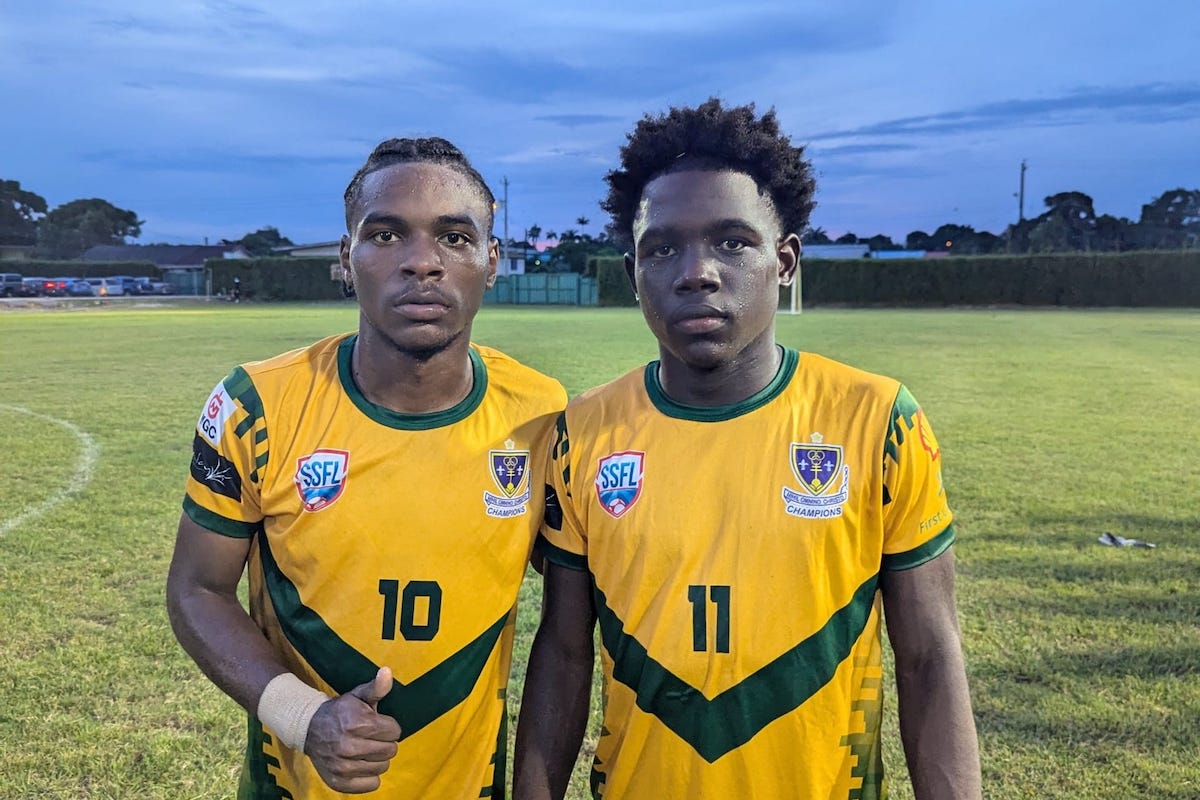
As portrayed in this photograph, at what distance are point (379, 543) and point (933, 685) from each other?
124cm

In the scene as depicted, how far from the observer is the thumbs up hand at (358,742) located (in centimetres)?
181

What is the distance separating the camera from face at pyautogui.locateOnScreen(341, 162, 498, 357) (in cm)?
216

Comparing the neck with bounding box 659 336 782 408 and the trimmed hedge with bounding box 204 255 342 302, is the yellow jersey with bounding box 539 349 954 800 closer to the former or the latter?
the neck with bounding box 659 336 782 408

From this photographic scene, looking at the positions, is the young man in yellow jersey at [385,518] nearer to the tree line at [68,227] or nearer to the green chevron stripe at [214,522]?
the green chevron stripe at [214,522]

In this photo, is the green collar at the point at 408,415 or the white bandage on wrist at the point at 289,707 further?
the green collar at the point at 408,415

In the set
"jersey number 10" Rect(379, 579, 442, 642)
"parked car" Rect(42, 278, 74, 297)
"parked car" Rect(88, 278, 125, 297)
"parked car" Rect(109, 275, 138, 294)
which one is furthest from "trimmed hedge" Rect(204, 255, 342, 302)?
"jersey number 10" Rect(379, 579, 442, 642)

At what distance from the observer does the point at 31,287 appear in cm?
5509

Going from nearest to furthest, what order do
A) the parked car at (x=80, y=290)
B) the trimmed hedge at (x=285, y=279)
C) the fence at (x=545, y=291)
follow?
the trimmed hedge at (x=285, y=279), the parked car at (x=80, y=290), the fence at (x=545, y=291)

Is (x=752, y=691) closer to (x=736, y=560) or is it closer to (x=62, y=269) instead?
(x=736, y=560)

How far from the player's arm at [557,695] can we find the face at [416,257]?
2.24 feet

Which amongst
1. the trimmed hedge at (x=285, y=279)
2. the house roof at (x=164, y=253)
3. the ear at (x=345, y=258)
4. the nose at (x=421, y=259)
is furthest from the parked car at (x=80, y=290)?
the nose at (x=421, y=259)

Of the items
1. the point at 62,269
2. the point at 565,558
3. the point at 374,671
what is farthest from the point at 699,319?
the point at 62,269

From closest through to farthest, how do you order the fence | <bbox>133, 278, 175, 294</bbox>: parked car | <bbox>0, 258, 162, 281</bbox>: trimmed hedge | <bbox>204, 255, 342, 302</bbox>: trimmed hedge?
<bbox>204, 255, 342, 302</bbox>: trimmed hedge
the fence
<bbox>133, 278, 175, 294</bbox>: parked car
<bbox>0, 258, 162, 281</bbox>: trimmed hedge

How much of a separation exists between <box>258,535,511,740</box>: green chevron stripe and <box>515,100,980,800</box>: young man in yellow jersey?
0.18 meters
